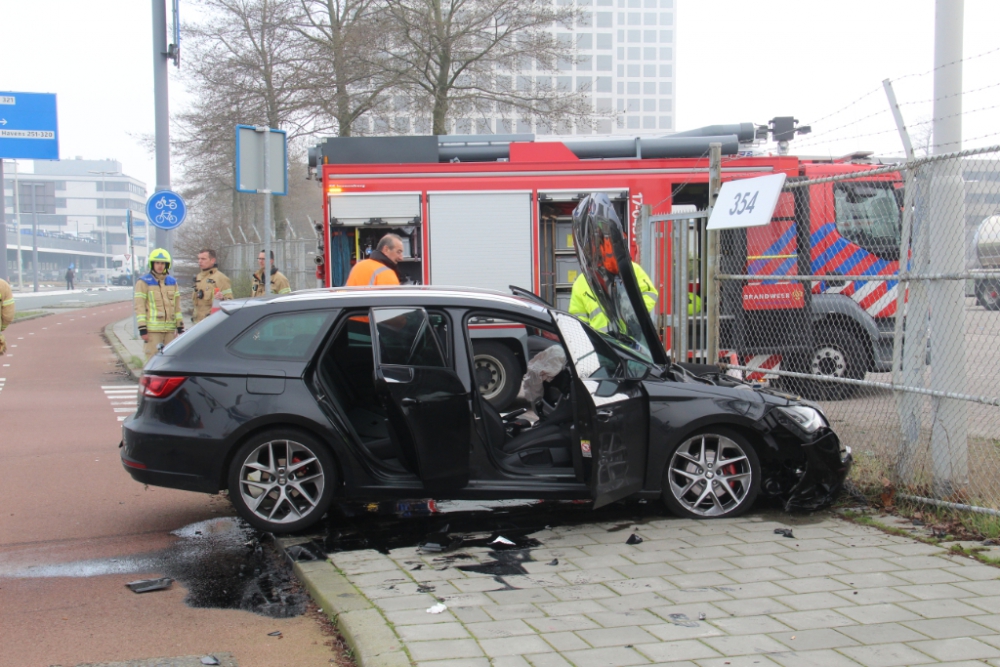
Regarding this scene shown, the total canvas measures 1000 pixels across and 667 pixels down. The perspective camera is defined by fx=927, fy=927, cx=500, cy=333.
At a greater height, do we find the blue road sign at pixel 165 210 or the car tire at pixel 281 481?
the blue road sign at pixel 165 210

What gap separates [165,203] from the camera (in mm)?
15562

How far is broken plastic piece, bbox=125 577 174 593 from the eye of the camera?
15.7 feet

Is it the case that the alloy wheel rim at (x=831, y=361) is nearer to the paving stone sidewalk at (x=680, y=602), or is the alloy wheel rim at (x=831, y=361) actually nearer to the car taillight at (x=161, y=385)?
the paving stone sidewalk at (x=680, y=602)

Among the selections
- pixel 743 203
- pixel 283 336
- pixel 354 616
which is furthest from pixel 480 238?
pixel 354 616

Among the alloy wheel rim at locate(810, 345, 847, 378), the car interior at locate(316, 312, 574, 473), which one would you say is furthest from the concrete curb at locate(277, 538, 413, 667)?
the alloy wheel rim at locate(810, 345, 847, 378)

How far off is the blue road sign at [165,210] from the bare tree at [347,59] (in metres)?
5.63

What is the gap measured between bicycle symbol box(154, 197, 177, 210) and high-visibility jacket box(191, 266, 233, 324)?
3252 mm

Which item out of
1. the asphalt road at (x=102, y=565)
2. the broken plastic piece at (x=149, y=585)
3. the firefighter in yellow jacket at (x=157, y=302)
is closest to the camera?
the asphalt road at (x=102, y=565)

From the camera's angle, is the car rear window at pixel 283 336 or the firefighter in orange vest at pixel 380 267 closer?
the car rear window at pixel 283 336

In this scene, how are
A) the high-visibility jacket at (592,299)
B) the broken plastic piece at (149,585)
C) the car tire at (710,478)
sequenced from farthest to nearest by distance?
the high-visibility jacket at (592,299) → the car tire at (710,478) → the broken plastic piece at (149,585)

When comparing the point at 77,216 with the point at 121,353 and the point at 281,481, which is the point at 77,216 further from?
the point at 281,481

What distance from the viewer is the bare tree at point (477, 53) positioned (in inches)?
754

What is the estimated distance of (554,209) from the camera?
456 inches

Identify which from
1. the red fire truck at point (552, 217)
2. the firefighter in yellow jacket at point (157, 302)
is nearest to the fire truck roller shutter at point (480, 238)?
the red fire truck at point (552, 217)
